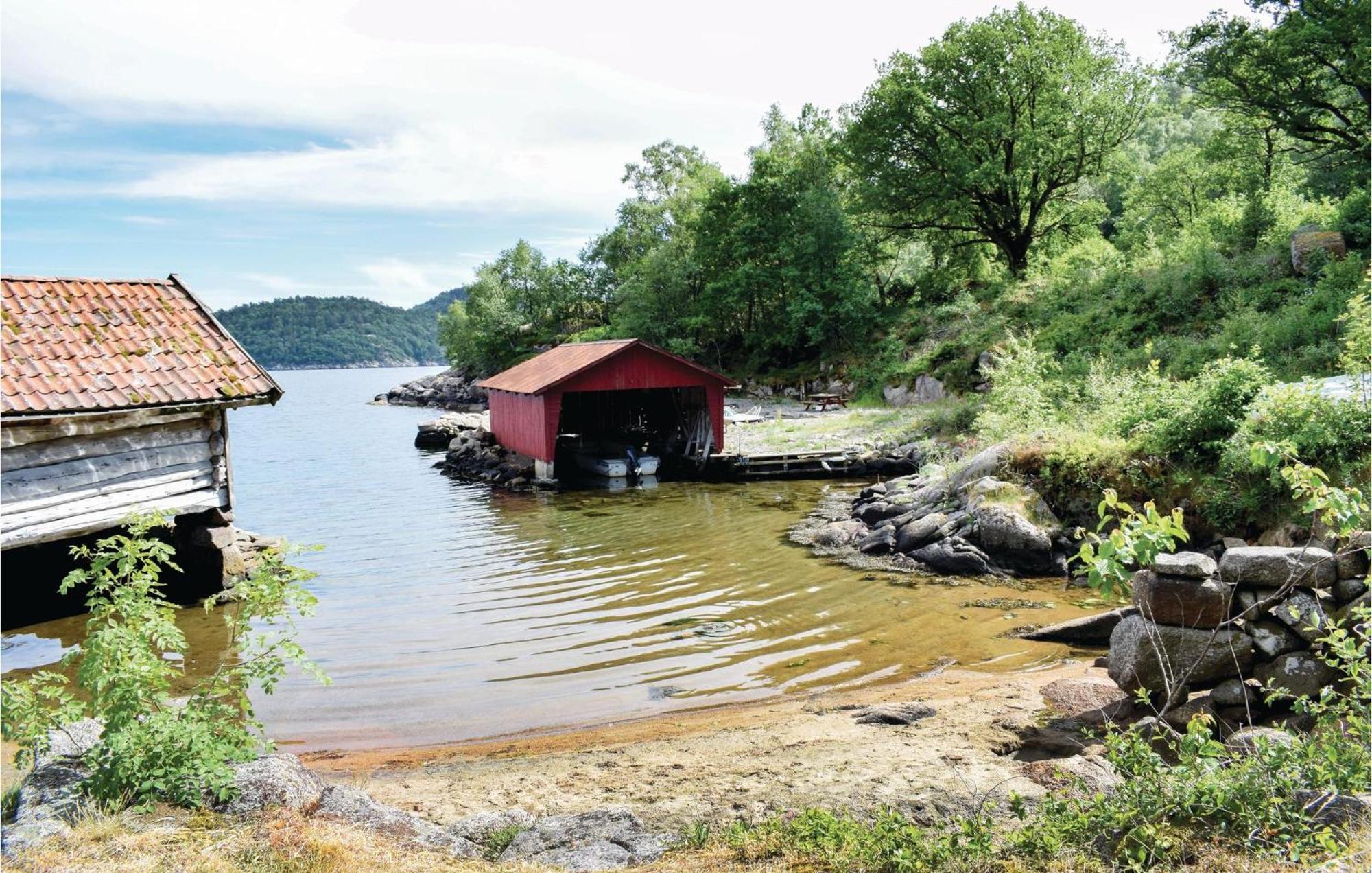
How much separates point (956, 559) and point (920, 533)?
1.26 metres

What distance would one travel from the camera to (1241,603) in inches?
278

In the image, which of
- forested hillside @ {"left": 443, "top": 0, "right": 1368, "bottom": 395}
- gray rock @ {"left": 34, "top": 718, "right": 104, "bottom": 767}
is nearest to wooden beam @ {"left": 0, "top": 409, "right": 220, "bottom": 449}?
gray rock @ {"left": 34, "top": 718, "right": 104, "bottom": 767}

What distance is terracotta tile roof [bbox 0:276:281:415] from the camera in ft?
36.9

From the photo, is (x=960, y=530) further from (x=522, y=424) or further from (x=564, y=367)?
(x=522, y=424)

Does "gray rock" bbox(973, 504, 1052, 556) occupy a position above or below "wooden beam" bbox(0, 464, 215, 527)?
below

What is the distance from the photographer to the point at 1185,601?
7133 mm

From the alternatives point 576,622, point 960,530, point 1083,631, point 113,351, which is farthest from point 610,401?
point 1083,631

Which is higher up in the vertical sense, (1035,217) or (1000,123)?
(1000,123)

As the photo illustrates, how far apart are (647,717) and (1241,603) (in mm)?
5722

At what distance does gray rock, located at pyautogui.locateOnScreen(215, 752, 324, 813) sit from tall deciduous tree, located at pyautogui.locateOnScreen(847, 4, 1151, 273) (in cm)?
3506

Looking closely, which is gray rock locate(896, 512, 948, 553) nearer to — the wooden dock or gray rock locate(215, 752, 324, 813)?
the wooden dock

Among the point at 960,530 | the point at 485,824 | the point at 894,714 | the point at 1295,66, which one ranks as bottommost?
the point at 894,714

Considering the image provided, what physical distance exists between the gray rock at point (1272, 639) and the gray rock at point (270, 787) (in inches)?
292

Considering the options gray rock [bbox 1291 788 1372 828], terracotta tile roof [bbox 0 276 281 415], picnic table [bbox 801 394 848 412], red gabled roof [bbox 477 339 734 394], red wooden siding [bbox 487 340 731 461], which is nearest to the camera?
gray rock [bbox 1291 788 1372 828]
